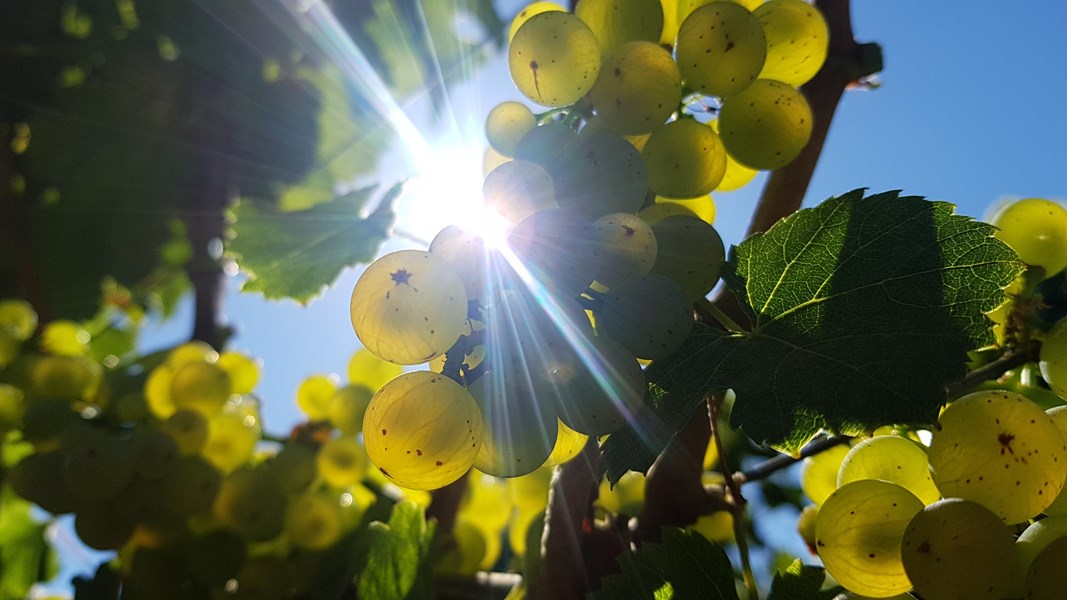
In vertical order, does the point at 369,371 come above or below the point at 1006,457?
above

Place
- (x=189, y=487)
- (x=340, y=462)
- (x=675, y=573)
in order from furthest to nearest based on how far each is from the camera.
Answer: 1. (x=340, y=462)
2. (x=189, y=487)
3. (x=675, y=573)

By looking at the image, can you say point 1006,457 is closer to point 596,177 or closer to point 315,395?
point 596,177

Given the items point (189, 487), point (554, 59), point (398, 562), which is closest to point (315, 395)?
point (189, 487)

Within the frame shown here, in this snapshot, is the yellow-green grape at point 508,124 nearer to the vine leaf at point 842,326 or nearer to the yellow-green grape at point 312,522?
the vine leaf at point 842,326

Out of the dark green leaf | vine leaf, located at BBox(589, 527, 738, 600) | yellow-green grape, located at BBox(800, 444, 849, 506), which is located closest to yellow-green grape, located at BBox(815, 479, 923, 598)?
vine leaf, located at BBox(589, 527, 738, 600)

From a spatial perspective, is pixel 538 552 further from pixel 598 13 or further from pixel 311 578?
pixel 598 13
